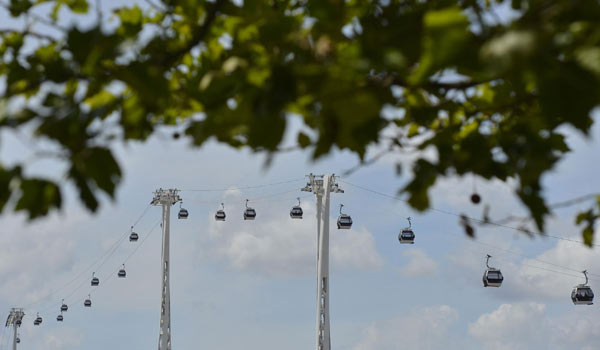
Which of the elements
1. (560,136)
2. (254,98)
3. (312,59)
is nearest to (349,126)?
(254,98)

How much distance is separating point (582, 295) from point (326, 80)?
20.7 metres

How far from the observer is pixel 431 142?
6.46 ft

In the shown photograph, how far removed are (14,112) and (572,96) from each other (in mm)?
1078

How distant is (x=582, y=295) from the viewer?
65.1 ft

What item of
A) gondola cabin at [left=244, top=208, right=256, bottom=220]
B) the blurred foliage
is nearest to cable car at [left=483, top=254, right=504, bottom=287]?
gondola cabin at [left=244, top=208, right=256, bottom=220]

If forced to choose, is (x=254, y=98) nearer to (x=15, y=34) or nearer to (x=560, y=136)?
(x=560, y=136)

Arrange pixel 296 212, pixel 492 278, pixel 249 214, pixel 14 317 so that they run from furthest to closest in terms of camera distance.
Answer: pixel 14 317, pixel 249 214, pixel 296 212, pixel 492 278

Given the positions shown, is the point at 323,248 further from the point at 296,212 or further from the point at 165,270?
the point at 165,270

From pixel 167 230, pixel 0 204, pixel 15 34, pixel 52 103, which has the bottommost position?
pixel 0 204

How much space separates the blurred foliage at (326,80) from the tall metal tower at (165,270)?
86.0ft

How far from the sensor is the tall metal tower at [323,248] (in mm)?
19516

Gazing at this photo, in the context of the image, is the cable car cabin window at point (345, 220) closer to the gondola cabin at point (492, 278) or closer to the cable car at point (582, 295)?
the gondola cabin at point (492, 278)

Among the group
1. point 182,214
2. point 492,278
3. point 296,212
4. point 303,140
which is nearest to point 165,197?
point 182,214

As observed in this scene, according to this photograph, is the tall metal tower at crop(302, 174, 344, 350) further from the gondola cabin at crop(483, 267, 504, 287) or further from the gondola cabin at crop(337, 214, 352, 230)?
the gondola cabin at crop(483, 267, 504, 287)
